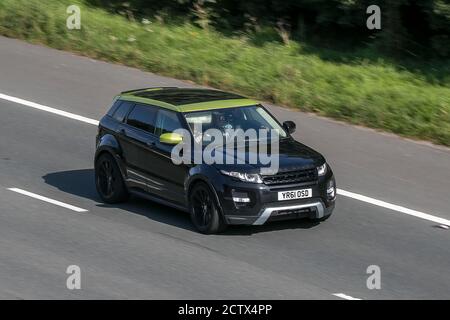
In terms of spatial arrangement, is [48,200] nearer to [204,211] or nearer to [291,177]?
[204,211]

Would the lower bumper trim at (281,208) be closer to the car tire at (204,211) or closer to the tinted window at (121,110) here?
the car tire at (204,211)

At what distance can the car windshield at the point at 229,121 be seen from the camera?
48.3 ft

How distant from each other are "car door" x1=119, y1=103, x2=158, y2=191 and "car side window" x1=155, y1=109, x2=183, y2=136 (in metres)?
0.10

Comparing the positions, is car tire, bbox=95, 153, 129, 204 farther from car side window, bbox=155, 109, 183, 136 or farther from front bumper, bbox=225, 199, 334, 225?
front bumper, bbox=225, 199, 334, 225

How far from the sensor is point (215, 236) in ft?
46.3

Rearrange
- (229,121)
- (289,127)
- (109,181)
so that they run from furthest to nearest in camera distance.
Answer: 1. (109,181)
2. (289,127)
3. (229,121)

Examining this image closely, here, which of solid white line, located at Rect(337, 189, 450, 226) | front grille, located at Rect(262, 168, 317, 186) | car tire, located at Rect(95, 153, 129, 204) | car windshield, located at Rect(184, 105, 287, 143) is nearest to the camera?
front grille, located at Rect(262, 168, 317, 186)

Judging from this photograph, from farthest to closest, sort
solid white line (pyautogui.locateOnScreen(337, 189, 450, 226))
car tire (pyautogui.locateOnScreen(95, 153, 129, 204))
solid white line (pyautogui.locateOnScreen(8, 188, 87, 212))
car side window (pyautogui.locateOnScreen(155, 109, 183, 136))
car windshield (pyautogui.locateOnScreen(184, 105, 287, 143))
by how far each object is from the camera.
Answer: car tire (pyautogui.locateOnScreen(95, 153, 129, 204))
solid white line (pyautogui.locateOnScreen(8, 188, 87, 212))
solid white line (pyautogui.locateOnScreen(337, 189, 450, 226))
car side window (pyautogui.locateOnScreen(155, 109, 183, 136))
car windshield (pyautogui.locateOnScreen(184, 105, 287, 143))

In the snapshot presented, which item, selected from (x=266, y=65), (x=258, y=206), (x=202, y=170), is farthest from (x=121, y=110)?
(x=266, y=65)

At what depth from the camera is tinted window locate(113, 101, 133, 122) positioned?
15912mm

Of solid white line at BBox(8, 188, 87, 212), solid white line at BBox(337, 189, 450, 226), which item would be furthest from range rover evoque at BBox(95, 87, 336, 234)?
solid white line at BBox(337, 189, 450, 226)

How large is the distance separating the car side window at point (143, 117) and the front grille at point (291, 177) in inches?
86.3

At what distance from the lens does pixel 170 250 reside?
13516 mm

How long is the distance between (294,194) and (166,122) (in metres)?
2.26
